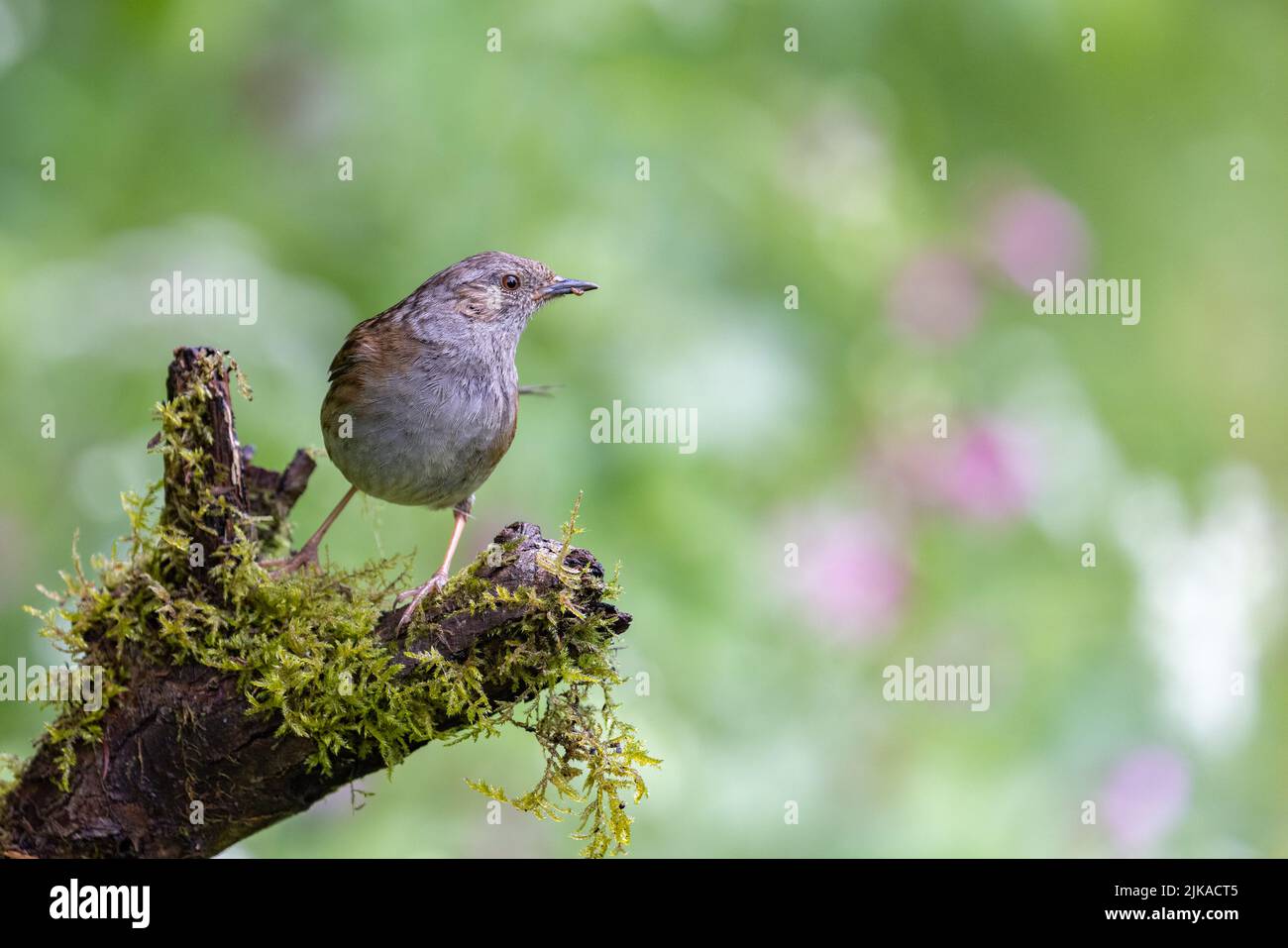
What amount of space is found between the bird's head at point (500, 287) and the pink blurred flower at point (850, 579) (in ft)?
6.04

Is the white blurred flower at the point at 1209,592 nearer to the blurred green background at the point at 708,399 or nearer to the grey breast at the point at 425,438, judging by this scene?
the blurred green background at the point at 708,399

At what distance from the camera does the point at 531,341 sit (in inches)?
208

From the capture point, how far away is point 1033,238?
682cm

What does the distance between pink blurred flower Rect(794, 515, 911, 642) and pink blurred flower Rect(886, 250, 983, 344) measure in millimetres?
1092

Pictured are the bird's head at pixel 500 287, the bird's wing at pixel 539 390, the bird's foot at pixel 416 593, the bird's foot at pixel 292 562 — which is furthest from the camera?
the bird's wing at pixel 539 390

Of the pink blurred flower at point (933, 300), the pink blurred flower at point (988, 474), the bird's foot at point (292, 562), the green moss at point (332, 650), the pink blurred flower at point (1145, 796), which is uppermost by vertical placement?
the pink blurred flower at point (933, 300)

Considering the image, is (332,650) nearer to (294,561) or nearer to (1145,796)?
(294,561)

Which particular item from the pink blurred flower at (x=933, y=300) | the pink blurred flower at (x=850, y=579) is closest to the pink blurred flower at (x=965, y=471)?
the pink blurred flower at (x=850, y=579)

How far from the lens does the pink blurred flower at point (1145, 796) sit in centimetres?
528

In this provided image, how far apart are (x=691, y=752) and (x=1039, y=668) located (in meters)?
1.80
